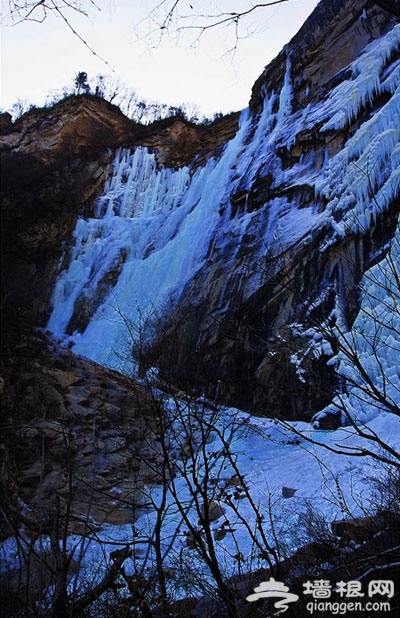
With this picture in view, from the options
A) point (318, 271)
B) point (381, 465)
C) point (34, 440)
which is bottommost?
point (381, 465)

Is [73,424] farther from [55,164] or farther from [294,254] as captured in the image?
[55,164]

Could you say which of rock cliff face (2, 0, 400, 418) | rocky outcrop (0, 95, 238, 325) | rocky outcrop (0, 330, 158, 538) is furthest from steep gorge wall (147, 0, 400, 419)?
rocky outcrop (0, 95, 238, 325)

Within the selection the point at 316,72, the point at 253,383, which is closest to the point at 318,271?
the point at 253,383

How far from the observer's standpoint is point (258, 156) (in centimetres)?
1571

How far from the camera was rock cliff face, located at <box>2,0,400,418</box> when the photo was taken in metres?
9.45

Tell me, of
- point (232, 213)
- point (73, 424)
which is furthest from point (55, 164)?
point (73, 424)

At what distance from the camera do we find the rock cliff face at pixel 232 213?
945cm

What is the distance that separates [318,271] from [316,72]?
9.09 m

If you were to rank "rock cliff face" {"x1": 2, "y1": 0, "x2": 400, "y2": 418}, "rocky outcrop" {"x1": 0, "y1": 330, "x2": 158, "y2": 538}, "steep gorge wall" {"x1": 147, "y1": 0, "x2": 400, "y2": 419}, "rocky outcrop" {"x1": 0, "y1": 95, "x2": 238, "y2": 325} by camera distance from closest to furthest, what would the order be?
1. "rocky outcrop" {"x1": 0, "y1": 330, "x2": 158, "y2": 538}
2. "steep gorge wall" {"x1": 147, "y1": 0, "x2": 400, "y2": 419}
3. "rock cliff face" {"x1": 2, "y1": 0, "x2": 400, "y2": 418}
4. "rocky outcrop" {"x1": 0, "y1": 95, "x2": 238, "y2": 325}

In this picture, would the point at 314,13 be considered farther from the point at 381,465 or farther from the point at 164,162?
the point at 381,465

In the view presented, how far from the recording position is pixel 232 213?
14828 mm

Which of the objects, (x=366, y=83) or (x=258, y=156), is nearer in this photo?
(x=366, y=83)

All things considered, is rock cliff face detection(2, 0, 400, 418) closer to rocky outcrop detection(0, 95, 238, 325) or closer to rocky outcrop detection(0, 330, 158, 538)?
rocky outcrop detection(0, 95, 238, 325)

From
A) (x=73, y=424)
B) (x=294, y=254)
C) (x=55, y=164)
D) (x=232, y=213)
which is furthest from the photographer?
(x=55, y=164)
